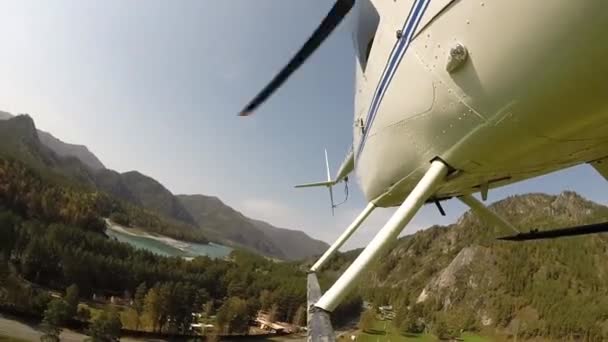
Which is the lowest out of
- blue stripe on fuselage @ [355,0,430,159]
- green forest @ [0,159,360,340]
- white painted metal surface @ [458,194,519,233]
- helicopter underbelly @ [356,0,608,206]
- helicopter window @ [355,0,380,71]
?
green forest @ [0,159,360,340]

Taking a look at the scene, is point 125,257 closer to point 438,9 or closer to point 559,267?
point 438,9

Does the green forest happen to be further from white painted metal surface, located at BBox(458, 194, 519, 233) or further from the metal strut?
the metal strut

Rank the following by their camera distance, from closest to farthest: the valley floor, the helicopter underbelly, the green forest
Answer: the helicopter underbelly < the green forest < the valley floor

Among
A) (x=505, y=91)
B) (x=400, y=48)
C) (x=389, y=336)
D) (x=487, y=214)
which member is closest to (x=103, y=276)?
(x=389, y=336)

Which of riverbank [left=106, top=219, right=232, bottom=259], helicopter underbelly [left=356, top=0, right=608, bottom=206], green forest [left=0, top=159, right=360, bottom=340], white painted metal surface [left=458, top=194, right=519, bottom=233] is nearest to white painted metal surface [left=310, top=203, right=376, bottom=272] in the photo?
white painted metal surface [left=458, top=194, right=519, bottom=233]

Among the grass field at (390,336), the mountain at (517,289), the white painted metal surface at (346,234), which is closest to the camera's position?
the white painted metal surface at (346,234)

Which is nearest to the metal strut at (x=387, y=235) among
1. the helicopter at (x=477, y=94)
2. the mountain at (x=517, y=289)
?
the helicopter at (x=477, y=94)

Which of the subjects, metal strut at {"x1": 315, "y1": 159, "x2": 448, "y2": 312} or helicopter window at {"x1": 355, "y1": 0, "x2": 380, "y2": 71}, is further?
helicopter window at {"x1": 355, "y1": 0, "x2": 380, "y2": 71}

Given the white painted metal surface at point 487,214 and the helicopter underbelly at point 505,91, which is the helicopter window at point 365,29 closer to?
the helicopter underbelly at point 505,91
